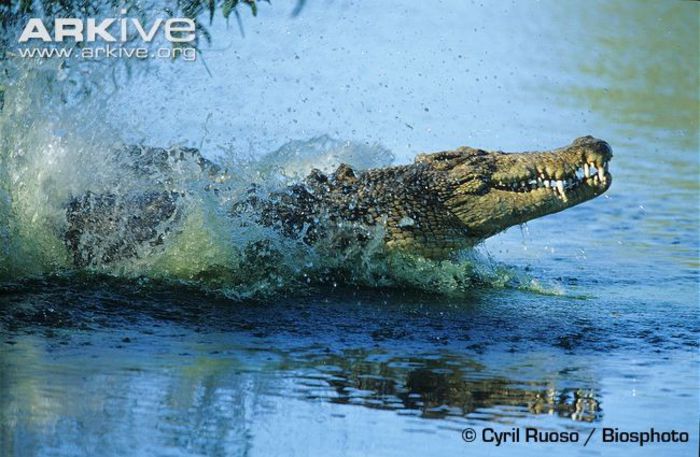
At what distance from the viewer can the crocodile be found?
7.80 m

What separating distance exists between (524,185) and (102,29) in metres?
3.65

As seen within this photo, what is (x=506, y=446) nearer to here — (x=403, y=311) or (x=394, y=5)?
(x=403, y=311)

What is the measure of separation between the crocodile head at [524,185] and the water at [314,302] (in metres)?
0.43

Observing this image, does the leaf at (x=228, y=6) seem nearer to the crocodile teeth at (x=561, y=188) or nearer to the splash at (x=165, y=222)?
the splash at (x=165, y=222)

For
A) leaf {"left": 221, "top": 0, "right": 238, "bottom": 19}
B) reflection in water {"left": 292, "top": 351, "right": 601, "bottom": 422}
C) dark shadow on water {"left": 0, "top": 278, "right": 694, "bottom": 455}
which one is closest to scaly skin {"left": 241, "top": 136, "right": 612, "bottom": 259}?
dark shadow on water {"left": 0, "top": 278, "right": 694, "bottom": 455}

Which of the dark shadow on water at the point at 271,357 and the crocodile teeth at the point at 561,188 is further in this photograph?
the crocodile teeth at the point at 561,188

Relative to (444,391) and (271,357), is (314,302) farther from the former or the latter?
(444,391)

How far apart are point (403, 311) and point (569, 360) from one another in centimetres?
128

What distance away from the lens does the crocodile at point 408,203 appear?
7.80m

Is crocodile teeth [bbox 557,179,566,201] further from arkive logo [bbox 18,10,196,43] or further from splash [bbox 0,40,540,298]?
arkive logo [bbox 18,10,196,43]

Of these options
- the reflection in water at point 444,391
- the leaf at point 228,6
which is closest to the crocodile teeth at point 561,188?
the reflection in water at point 444,391

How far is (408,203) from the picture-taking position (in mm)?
8070

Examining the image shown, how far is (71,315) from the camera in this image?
661 centimetres

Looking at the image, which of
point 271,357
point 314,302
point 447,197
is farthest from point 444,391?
point 447,197
